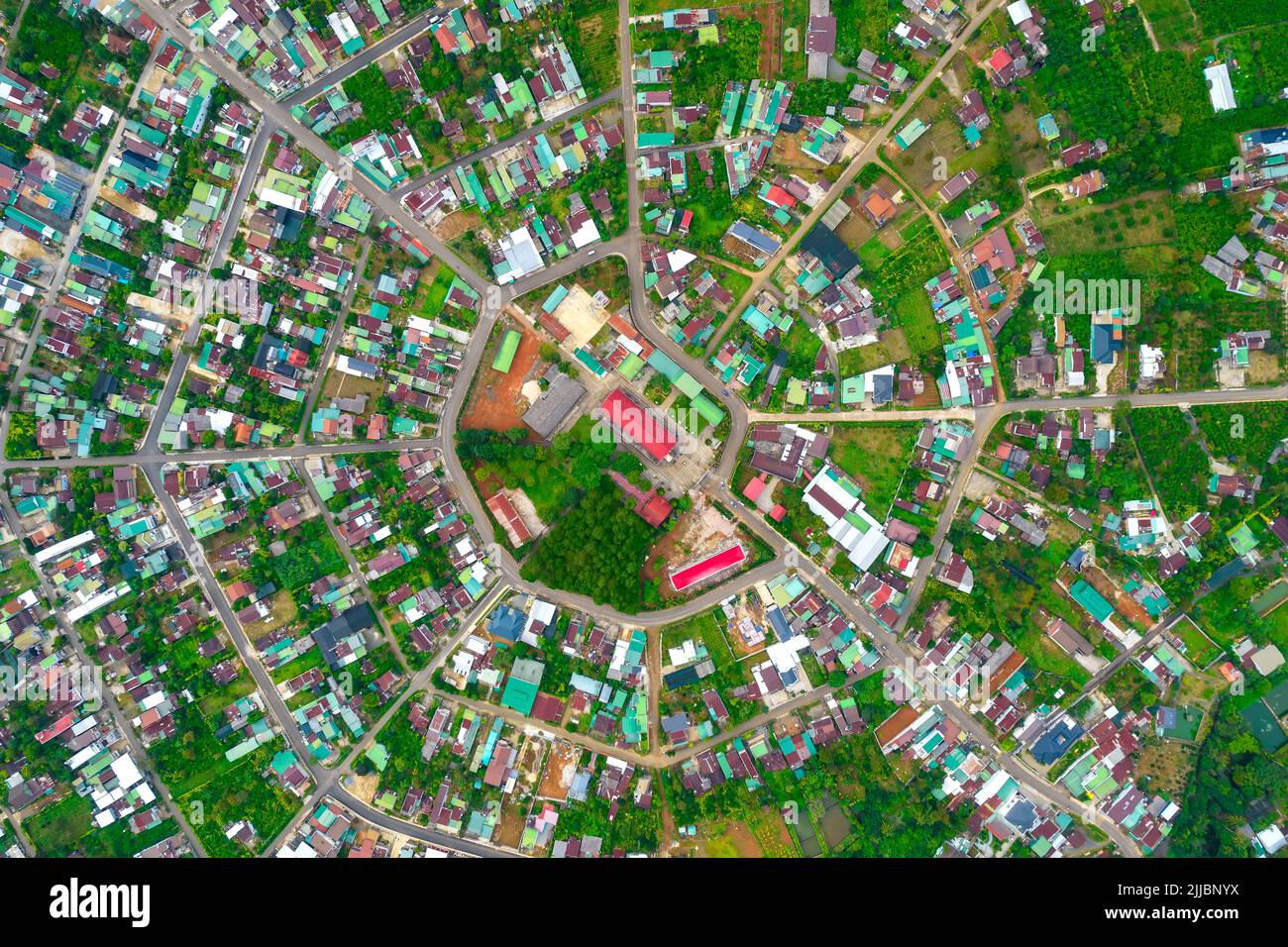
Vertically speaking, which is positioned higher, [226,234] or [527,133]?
[527,133]

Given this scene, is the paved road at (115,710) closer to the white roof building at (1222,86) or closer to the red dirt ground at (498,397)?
the red dirt ground at (498,397)

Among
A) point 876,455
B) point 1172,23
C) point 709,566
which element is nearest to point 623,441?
point 709,566

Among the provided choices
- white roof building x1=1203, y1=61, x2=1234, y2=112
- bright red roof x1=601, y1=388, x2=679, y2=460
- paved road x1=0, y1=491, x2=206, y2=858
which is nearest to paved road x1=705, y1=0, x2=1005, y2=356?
bright red roof x1=601, y1=388, x2=679, y2=460

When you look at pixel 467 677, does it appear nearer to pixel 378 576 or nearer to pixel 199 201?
pixel 378 576

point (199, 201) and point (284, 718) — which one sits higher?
point (199, 201)

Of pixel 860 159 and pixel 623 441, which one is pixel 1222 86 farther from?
pixel 623 441

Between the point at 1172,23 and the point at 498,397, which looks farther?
the point at 498,397

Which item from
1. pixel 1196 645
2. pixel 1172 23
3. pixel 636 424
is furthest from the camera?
pixel 636 424
